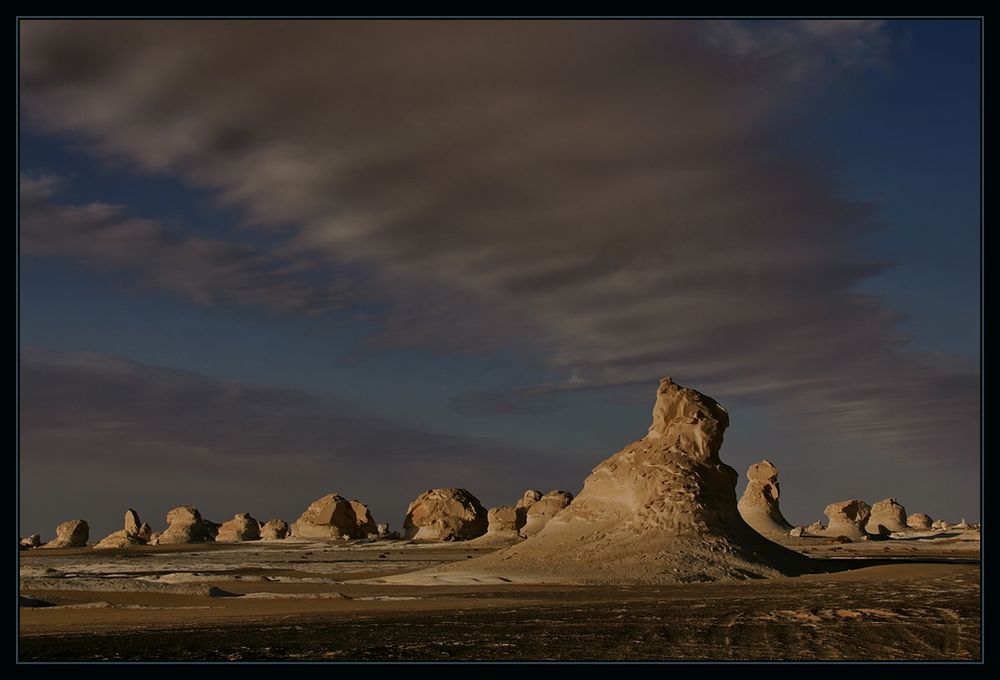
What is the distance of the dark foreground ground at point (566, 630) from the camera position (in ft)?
47.2

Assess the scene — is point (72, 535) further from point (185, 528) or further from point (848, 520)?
point (848, 520)

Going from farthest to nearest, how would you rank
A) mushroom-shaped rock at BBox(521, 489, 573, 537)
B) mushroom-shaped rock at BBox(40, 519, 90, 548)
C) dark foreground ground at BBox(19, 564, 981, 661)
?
1. mushroom-shaped rock at BBox(40, 519, 90, 548)
2. mushroom-shaped rock at BBox(521, 489, 573, 537)
3. dark foreground ground at BBox(19, 564, 981, 661)

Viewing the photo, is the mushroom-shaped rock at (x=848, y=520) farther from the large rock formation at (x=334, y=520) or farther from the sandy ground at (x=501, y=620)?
the sandy ground at (x=501, y=620)

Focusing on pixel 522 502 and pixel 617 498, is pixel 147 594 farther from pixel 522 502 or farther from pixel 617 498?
pixel 522 502

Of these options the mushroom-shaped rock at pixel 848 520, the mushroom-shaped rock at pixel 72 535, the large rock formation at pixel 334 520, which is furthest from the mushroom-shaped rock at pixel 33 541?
the mushroom-shaped rock at pixel 848 520

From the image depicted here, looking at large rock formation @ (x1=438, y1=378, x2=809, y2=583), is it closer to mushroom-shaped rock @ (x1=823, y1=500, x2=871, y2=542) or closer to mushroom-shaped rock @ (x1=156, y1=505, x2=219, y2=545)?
mushroom-shaped rock @ (x1=823, y1=500, x2=871, y2=542)

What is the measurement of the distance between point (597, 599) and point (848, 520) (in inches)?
2524

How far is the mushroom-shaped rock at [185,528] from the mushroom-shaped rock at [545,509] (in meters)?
32.0

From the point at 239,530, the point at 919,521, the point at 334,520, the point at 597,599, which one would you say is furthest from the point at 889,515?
the point at 597,599

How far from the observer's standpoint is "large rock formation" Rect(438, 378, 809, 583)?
99.5ft

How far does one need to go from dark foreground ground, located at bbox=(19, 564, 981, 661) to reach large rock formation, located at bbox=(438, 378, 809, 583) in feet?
16.3

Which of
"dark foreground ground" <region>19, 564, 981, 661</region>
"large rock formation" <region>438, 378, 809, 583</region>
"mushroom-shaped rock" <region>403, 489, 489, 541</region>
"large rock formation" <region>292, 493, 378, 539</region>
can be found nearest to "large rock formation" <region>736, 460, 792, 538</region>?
"mushroom-shaped rock" <region>403, 489, 489, 541</region>

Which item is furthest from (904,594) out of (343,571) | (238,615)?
(343,571)

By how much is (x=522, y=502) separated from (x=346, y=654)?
221 feet
